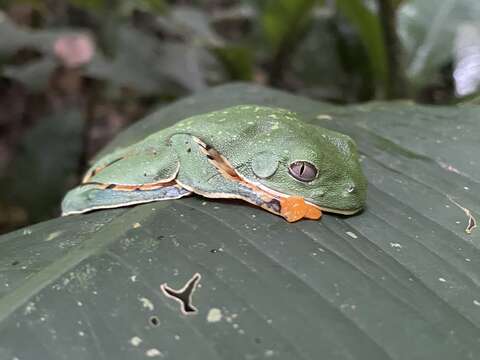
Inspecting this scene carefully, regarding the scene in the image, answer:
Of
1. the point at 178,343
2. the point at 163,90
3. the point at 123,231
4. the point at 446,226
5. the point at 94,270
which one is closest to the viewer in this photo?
the point at 178,343

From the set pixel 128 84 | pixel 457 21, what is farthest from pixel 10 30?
pixel 457 21

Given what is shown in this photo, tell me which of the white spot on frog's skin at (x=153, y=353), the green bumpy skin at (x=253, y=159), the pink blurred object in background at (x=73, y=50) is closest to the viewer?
the white spot on frog's skin at (x=153, y=353)

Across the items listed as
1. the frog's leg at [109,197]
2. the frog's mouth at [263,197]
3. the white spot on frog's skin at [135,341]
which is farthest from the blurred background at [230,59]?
the white spot on frog's skin at [135,341]

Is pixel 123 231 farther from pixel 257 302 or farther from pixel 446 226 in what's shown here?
pixel 446 226

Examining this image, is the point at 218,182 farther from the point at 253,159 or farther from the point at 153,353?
the point at 153,353

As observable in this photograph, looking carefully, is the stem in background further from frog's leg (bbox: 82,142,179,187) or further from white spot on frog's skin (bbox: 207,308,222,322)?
white spot on frog's skin (bbox: 207,308,222,322)

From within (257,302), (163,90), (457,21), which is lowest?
(163,90)

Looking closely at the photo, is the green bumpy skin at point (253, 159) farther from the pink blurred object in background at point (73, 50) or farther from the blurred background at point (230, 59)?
the pink blurred object in background at point (73, 50)

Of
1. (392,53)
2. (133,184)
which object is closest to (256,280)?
(133,184)
